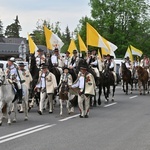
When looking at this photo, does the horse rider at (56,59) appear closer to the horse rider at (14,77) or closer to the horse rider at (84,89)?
the horse rider at (84,89)

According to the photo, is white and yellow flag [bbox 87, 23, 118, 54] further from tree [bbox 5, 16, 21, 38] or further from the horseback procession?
tree [bbox 5, 16, 21, 38]

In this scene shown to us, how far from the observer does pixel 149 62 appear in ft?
112

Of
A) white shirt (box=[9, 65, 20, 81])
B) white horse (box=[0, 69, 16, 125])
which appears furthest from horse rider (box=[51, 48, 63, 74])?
white horse (box=[0, 69, 16, 125])

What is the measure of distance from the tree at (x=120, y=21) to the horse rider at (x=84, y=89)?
182 ft

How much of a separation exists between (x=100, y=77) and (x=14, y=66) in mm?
7068

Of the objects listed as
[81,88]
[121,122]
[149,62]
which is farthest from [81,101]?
[149,62]

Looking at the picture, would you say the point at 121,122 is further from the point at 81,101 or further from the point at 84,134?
the point at 84,134

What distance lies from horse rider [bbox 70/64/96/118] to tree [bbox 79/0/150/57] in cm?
5560

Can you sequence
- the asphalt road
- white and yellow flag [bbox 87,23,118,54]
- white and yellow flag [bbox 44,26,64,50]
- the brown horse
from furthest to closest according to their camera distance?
the brown horse, white and yellow flag [bbox 44,26,64,50], white and yellow flag [bbox 87,23,118,54], the asphalt road

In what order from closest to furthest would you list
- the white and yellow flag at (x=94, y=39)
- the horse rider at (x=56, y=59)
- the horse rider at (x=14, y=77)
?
the horse rider at (x=14, y=77), the horse rider at (x=56, y=59), the white and yellow flag at (x=94, y=39)

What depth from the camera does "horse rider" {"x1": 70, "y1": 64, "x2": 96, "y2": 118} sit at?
57.6 ft

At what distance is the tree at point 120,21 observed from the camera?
2894 inches

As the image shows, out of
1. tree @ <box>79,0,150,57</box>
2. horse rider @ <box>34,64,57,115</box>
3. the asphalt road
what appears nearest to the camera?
the asphalt road

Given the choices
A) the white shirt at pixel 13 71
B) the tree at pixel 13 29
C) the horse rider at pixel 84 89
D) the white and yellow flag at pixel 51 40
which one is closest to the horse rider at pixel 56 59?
the white and yellow flag at pixel 51 40
